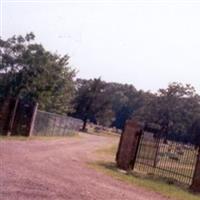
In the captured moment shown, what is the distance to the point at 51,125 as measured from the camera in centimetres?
4619

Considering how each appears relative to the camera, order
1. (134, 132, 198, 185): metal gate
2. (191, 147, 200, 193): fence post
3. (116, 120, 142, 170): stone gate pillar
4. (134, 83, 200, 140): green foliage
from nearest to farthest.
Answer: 1. (191, 147, 200, 193): fence post
2. (134, 132, 198, 185): metal gate
3. (116, 120, 142, 170): stone gate pillar
4. (134, 83, 200, 140): green foliage

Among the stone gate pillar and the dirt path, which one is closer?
the dirt path

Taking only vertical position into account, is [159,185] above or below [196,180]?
below

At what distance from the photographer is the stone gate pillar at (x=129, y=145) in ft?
98.5

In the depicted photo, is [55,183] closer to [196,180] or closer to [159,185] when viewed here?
[159,185]

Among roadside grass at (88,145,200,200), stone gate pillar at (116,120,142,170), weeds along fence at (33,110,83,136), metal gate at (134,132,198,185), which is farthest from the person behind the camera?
weeds along fence at (33,110,83,136)

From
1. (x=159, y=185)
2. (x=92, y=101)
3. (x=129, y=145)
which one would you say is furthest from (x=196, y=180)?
(x=92, y=101)

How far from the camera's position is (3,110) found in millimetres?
36188

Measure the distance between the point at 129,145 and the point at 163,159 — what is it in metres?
2.51

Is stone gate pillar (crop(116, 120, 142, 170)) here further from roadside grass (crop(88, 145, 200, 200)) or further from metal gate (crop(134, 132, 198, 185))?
roadside grass (crop(88, 145, 200, 200))

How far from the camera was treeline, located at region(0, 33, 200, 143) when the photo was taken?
150ft

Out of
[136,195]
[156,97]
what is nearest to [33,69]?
[136,195]

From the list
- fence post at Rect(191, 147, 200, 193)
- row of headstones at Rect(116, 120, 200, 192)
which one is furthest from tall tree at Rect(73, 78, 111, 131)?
fence post at Rect(191, 147, 200, 193)

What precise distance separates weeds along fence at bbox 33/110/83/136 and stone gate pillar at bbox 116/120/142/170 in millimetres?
11234
